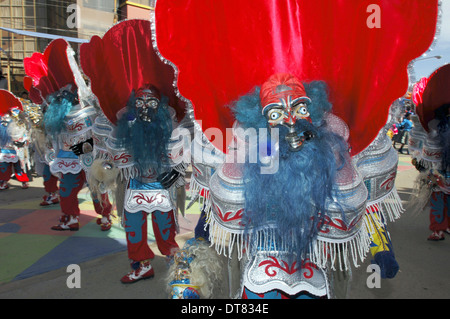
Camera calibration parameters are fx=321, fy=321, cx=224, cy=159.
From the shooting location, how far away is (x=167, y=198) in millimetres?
3033

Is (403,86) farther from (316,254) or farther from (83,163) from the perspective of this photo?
(83,163)

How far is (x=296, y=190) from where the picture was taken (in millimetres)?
1243

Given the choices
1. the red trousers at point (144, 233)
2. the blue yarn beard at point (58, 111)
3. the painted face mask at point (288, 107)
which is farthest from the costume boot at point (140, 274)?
the painted face mask at point (288, 107)

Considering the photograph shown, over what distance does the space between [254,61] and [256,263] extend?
1.00m

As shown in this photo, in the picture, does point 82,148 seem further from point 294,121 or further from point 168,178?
point 294,121

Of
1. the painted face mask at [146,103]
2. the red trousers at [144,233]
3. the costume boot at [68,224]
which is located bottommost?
the costume boot at [68,224]

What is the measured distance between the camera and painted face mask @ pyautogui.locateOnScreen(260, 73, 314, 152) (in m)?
1.31

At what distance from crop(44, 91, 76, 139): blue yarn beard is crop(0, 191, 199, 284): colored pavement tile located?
1.40 m

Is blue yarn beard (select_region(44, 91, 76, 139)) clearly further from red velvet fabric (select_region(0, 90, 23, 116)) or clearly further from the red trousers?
red velvet fabric (select_region(0, 90, 23, 116))

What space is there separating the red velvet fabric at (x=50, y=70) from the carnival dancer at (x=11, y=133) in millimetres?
Answer: 2396

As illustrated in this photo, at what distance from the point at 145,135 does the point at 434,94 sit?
334cm

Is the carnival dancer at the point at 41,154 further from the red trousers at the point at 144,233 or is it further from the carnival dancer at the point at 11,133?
the red trousers at the point at 144,233

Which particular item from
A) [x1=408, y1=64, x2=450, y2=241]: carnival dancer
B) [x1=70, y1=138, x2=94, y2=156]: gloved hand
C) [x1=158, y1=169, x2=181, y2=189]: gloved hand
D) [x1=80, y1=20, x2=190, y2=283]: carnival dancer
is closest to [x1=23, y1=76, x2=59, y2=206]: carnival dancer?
[x1=70, y1=138, x2=94, y2=156]: gloved hand

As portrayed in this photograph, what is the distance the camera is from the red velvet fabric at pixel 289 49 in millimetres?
1474
